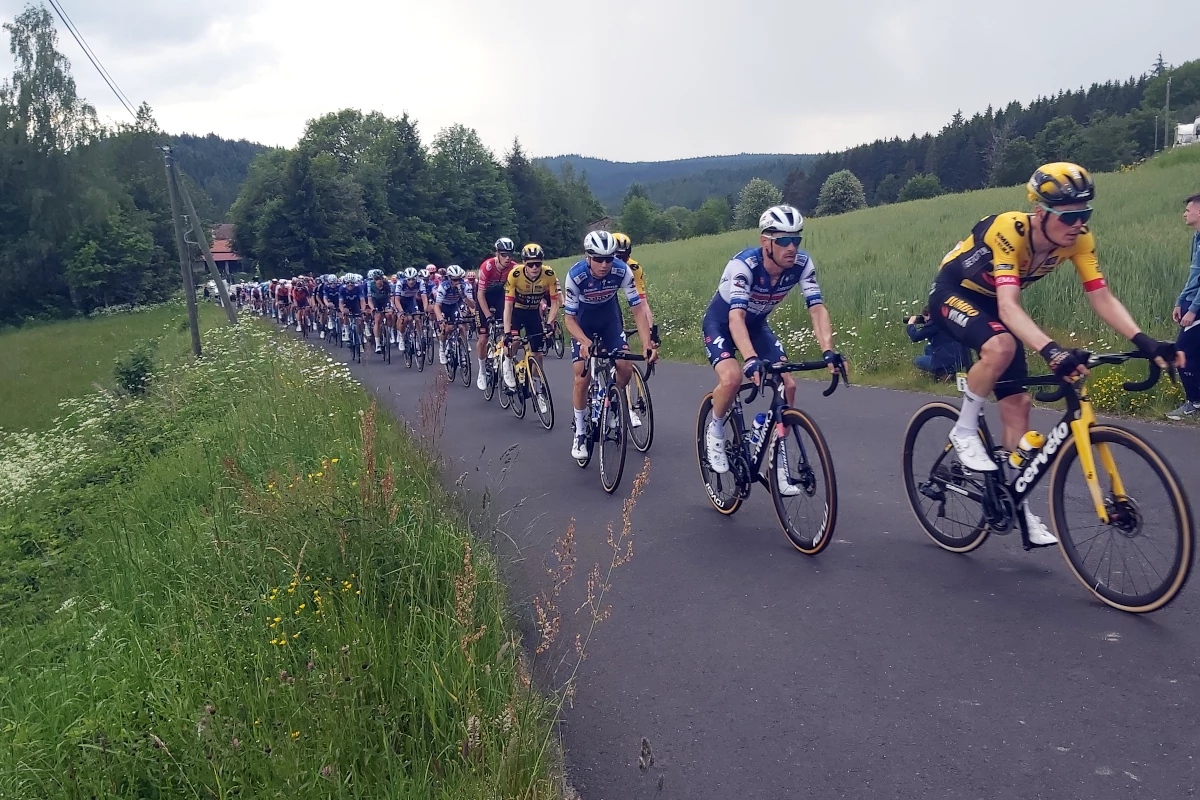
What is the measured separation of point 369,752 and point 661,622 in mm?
1914

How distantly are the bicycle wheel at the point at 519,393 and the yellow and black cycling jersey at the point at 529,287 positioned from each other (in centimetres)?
80

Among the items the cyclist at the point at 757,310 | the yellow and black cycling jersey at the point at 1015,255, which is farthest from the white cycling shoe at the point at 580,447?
the yellow and black cycling jersey at the point at 1015,255

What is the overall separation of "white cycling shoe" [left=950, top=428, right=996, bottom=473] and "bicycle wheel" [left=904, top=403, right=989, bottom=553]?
0.39ft

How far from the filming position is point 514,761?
115 inches

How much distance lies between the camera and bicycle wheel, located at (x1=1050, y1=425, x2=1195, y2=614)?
379cm

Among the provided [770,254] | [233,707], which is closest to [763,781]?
[233,707]

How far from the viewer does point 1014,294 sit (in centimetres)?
446

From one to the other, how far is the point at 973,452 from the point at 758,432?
4.64ft

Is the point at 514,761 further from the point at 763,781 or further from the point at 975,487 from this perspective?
the point at 975,487

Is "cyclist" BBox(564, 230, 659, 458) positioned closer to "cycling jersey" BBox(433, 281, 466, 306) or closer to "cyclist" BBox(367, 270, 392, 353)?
"cycling jersey" BBox(433, 281, 466, 306)

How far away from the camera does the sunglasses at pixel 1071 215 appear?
4.20 m

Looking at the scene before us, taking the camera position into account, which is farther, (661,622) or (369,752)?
(661,622)

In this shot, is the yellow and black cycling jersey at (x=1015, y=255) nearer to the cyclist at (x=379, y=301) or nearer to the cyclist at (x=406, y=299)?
the cyclist at (x=406, y=299)

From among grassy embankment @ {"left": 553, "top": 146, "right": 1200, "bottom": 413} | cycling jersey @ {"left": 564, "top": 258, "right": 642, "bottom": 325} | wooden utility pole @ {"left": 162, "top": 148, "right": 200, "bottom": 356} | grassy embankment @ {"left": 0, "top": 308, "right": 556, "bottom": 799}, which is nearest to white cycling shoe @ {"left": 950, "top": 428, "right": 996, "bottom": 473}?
grassy embankment @ {"left": 0, "top": 308, "right": 556, "bottom": 799}
